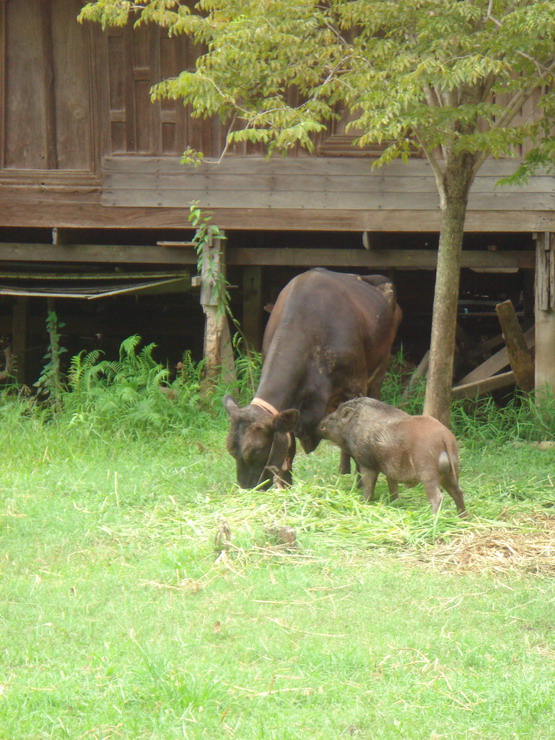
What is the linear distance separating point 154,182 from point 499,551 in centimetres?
663

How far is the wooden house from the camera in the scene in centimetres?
1058

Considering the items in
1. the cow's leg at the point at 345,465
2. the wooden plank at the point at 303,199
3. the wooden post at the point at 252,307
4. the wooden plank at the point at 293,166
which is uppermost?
the wooden plank at the point at 293,166

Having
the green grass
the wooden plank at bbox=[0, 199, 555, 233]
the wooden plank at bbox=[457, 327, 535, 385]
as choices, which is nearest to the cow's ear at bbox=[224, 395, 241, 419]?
the green grass

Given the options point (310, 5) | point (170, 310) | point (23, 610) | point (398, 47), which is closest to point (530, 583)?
point (23, 610)

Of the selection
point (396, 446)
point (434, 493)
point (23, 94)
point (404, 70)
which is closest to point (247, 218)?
point (23, 94)

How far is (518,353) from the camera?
10453mm

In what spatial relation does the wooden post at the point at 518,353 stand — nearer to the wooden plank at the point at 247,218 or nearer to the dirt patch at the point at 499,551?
the wooden plank at the point at 247,218

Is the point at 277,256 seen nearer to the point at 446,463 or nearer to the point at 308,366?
the point at 308,366

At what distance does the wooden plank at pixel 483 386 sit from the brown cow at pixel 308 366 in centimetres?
181

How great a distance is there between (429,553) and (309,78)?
4.18 meters

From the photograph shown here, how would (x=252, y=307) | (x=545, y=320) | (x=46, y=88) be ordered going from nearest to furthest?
(x=545, y=320) < (x=46, y=88) < (x=252, y=307)

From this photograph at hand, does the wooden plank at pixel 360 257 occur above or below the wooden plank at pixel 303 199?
below

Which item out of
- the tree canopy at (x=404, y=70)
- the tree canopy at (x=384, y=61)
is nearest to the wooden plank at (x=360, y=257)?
the tree canopy at (x=404, y=70)

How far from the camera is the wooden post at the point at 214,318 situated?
416 inches
